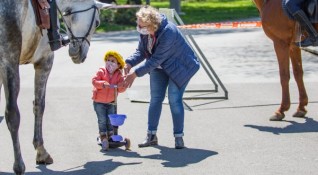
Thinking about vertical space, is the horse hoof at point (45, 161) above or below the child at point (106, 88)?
below

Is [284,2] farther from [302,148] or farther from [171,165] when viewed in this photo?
[171,165]

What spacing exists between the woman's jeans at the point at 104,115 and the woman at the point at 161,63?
444 mm

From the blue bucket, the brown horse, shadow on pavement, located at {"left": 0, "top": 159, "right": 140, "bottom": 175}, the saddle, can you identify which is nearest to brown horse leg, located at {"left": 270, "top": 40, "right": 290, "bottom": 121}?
the brown horse

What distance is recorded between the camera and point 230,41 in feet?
84.9

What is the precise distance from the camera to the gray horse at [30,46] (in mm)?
6914

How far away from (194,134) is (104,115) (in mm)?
1366

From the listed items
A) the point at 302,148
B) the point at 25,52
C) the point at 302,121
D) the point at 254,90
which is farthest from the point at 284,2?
the point at 25,52

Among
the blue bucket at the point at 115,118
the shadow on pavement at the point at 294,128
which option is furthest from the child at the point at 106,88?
the shadow on pavement at the point at 294,128

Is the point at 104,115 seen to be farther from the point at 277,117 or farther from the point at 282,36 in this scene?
the point at 282,36

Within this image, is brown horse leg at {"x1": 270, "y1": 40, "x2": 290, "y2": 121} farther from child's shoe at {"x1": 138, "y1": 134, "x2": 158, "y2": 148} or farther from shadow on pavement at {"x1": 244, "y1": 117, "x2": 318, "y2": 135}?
child's shoe at {"x1": 138, "y1": 134, "x2": 158, "y2": 148}

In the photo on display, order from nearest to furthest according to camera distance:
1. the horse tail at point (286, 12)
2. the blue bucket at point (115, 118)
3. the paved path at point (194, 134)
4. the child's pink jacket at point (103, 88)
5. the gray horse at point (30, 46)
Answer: the gray horse at point (30, 46) < the paved path at point (194, 134) < the blue bucket at point (115, 118) < the child's pink jacket at point (103, 88) < the horse tail at point (286, 12)

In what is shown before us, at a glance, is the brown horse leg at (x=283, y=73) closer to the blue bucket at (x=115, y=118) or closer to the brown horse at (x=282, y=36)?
the brown horse at (x=282, y=36)

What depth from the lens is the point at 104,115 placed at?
9.23 meters

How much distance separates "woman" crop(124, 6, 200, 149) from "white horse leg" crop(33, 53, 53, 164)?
986mm
